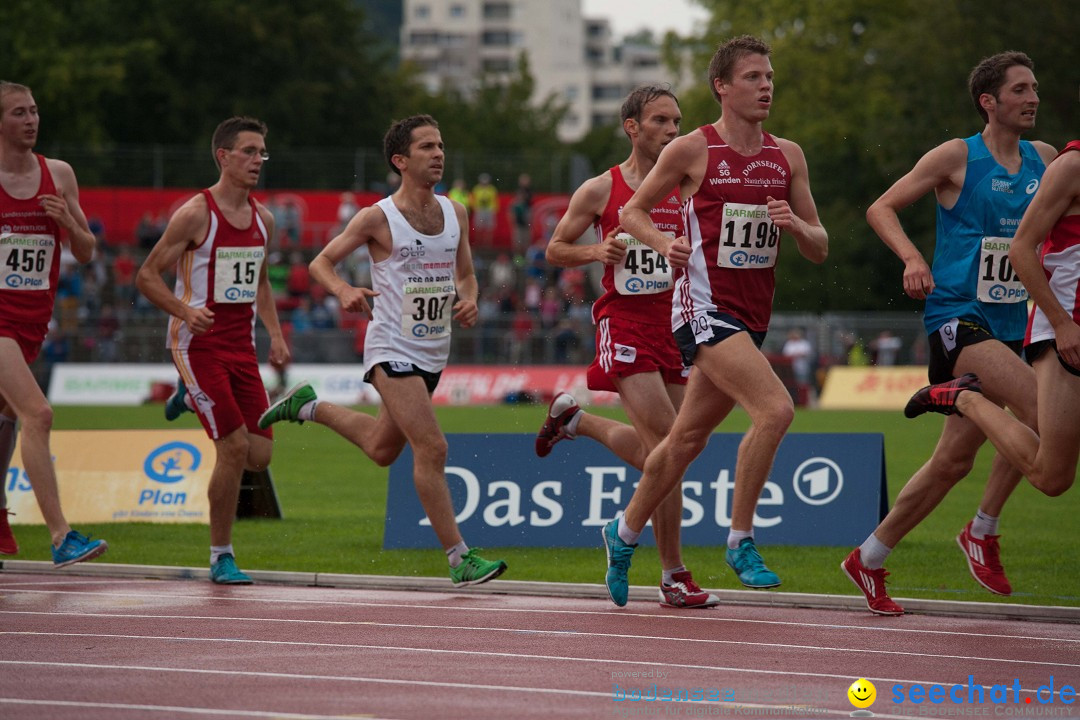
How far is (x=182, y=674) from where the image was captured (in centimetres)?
650

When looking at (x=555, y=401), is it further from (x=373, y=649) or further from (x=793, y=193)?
(x=373, y=649)

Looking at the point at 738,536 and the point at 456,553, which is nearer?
the point at 738,536

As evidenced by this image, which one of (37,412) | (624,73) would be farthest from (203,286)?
(624,73)

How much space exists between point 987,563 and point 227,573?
434 cm

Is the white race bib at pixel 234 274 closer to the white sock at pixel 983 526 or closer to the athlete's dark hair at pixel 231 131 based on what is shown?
the athlete's dark hair at pixel 231 131

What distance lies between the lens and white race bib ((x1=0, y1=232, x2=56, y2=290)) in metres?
10.1

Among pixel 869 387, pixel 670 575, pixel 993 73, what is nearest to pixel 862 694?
pixel 670 575

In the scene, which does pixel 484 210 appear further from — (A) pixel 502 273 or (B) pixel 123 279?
(B) pixel 123 279

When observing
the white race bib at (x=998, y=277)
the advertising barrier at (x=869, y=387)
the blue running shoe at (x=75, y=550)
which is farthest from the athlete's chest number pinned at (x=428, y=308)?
the advertising barrier at (x=869, y=387)

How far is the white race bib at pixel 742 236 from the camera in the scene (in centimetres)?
817

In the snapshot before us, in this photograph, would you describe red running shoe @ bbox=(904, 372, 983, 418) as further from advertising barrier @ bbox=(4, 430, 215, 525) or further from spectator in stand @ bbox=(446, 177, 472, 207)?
spectator in stand @ bbox=(446, 177, 472, 207)

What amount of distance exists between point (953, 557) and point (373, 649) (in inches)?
199

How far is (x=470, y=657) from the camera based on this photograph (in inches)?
272

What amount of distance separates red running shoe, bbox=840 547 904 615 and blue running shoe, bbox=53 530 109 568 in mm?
4188
